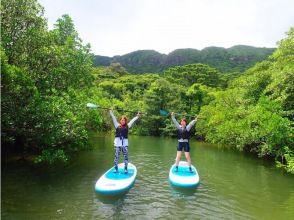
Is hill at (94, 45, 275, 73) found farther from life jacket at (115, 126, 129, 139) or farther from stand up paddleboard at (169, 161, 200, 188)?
life jacket at (115, 126, 129, 139)

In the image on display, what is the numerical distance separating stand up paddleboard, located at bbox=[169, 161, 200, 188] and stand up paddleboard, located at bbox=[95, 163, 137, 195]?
1.77 meters

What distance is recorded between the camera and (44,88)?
18438 mm

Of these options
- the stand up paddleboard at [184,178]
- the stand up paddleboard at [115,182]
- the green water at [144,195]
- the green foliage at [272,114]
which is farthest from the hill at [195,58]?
the stand up paddleboard at [115,182]

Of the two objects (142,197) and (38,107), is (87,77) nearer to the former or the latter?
(38,107)

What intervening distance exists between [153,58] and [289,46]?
336ft

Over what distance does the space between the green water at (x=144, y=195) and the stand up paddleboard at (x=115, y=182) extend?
252mm

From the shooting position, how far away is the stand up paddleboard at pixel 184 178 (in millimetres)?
14789

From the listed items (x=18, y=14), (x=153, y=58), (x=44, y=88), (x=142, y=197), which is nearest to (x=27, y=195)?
(x=142, y=197)

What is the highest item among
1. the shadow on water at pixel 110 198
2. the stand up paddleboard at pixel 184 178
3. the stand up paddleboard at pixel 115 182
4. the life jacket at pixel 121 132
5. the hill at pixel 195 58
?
the hill at pixel 195 58

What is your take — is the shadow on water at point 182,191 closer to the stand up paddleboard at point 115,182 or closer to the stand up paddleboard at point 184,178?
the stand up paddleboard at point 184,178

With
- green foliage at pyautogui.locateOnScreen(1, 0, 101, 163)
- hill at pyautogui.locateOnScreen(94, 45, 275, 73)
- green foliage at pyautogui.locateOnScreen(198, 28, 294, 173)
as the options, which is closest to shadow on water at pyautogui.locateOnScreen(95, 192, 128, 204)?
green foliage at pyautogui.locateOnScreen(1, 0, 101, 163)

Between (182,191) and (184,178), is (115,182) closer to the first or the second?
(182,191)

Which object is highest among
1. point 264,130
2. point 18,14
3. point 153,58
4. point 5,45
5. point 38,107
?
point 153,58

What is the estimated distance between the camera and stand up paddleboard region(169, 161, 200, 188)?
14789 millimetres
